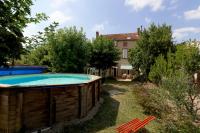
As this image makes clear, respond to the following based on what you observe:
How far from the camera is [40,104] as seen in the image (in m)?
12.7

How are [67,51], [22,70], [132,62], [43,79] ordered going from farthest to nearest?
[132,62] → [67,51] → [22,70] → [43,79]

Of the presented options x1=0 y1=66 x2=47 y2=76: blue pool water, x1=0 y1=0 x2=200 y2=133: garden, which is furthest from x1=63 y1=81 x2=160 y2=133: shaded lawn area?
x1=0 y1=66 x2=47 y2=76: blue pool water

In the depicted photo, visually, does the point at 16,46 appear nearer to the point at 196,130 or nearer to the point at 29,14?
the point at 29,14

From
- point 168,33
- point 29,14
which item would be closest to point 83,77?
point 168,33

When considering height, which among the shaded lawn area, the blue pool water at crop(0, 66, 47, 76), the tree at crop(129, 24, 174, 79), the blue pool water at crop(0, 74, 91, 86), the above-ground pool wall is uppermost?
the tree at crop(129, 24, 174, 79)

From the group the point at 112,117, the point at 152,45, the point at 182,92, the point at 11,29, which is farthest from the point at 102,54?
the point at 11,29

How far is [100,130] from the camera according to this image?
42.7ft

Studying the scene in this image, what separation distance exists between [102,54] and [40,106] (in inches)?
1145

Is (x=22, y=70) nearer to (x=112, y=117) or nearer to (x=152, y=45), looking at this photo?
(x=112, y=117)

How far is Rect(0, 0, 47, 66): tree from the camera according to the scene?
4051 mm

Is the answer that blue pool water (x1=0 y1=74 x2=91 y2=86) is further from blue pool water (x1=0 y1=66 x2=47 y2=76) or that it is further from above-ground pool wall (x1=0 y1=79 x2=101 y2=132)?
above-ground pool wall (x1=0 y1=79 x2=101 y2=132)

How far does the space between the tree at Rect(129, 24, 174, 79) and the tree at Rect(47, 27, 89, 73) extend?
11565 mm

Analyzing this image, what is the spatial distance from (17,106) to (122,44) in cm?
5352

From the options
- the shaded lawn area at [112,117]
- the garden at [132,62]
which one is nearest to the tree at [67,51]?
the garden at [132,62]
